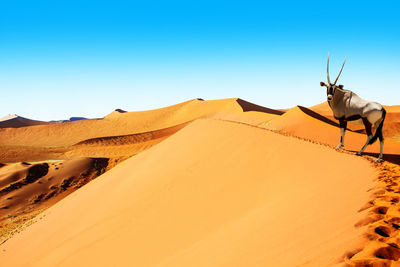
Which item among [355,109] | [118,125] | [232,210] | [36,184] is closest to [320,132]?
[355,109]

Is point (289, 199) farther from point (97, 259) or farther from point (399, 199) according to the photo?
point (97, 259)

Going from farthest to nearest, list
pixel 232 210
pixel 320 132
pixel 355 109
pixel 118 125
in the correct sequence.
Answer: pixel 118 125 < pixel 320 132 < pixel 355 109 < pixel 232 210

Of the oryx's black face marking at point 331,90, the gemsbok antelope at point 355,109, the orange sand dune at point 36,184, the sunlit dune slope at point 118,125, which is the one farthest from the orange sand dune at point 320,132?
the sunlit dune slope at point 118,125

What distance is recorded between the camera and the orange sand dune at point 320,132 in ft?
37.7

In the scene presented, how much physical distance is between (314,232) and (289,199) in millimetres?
1472

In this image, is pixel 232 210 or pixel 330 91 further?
pixel 330 91

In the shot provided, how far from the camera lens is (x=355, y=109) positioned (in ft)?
23.6

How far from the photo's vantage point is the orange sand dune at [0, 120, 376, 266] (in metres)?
2.92

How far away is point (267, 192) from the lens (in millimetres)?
4996

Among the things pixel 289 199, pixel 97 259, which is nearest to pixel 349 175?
pixel 289 199

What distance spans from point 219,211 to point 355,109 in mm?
4998

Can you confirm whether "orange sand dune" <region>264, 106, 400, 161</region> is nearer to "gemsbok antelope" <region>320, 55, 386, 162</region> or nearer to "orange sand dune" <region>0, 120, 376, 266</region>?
"gemsbok antelope" <region>320, 55, 386, 162</region>

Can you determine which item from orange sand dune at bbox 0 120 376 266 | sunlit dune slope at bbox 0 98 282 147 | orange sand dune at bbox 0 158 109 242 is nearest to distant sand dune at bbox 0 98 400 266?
orange sand dune at bbox 0 120 376 266

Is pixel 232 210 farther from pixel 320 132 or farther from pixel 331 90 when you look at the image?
pixel 320 132
